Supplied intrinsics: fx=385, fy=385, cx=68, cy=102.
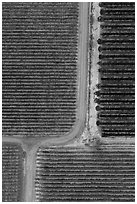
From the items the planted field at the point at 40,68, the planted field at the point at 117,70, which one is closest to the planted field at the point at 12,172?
the planted field at the point at 40,68

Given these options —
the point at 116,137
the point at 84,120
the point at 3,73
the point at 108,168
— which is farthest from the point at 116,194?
the point at 3,73

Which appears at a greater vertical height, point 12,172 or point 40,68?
point 40,68

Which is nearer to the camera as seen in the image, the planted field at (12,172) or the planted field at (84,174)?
the planted field at (84,174)

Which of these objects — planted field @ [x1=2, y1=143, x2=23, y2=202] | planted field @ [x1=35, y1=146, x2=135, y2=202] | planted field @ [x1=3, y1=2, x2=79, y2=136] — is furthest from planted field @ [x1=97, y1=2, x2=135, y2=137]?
planted field @ [x1=2, y1=143, x2=23, y2=202]

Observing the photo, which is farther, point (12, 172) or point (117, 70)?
point (12, 172)

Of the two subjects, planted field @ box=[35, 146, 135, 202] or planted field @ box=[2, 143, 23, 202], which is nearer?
planted field @ box=[35, 146, 135, 202]

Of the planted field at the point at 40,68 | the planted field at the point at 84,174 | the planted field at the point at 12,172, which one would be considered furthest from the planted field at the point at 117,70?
the planted field at the point at 12,172

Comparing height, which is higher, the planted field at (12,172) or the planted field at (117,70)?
the planted field at (117,70)

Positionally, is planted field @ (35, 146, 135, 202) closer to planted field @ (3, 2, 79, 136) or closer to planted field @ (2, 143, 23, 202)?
planted field @ (2, 143, 23, 202)

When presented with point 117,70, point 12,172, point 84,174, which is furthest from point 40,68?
point 84,174

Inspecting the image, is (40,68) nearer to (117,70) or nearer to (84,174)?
(117,70)

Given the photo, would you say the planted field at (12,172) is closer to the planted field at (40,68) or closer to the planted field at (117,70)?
the planted field at (40,68)
